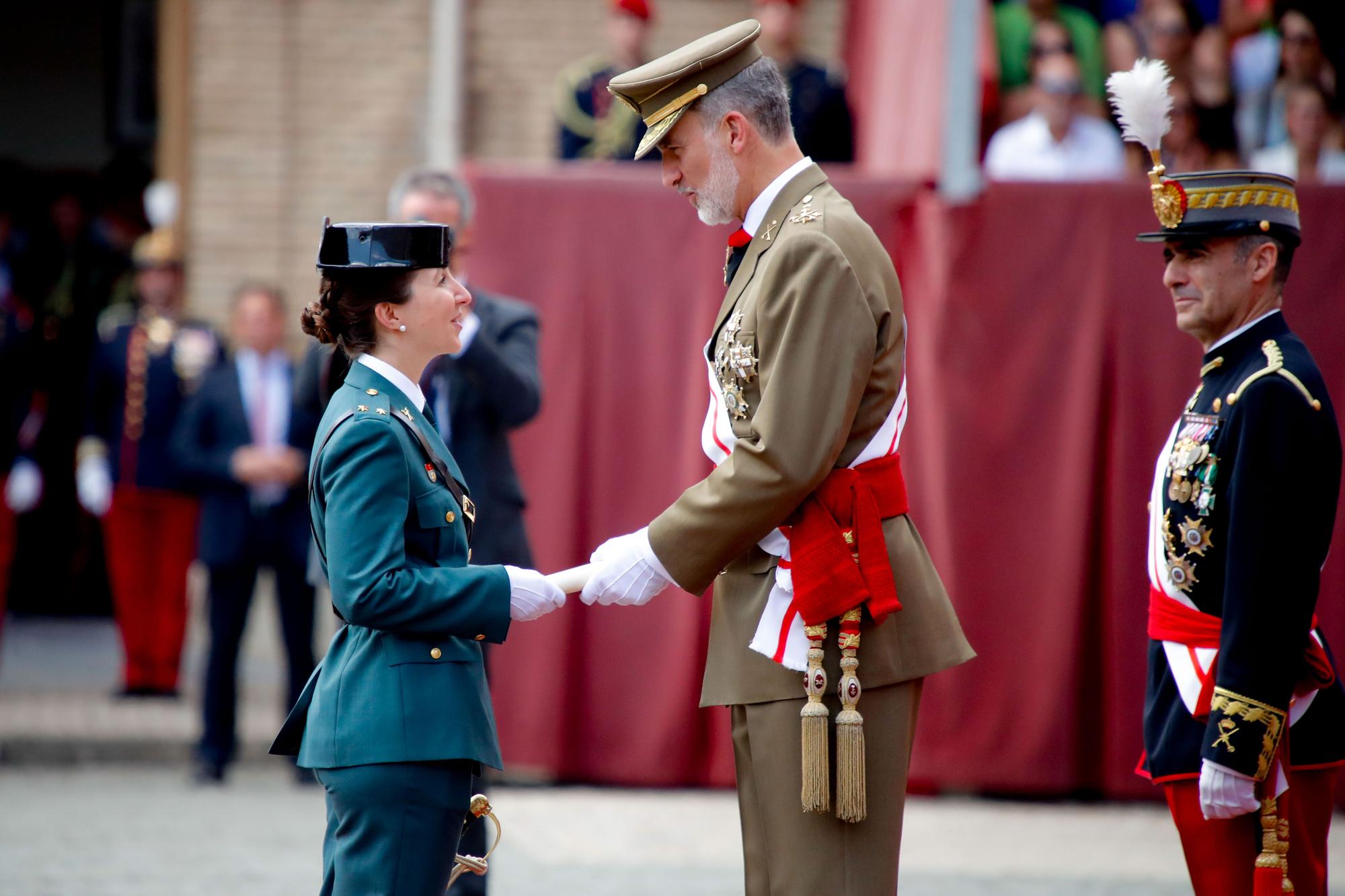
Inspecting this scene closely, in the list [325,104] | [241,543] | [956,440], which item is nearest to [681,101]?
[956,440]

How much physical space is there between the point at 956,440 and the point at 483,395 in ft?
7.63

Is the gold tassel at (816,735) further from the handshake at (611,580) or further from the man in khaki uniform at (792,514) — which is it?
the handshake at (611,580)

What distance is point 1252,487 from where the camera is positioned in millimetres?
2764

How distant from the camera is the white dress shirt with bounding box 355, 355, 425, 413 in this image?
9.12ft

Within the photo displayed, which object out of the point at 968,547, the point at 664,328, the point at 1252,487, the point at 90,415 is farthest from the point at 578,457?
the point at 1252,487

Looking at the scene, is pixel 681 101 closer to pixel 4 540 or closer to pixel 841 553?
pixel 841 553

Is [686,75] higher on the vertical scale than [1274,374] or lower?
higher

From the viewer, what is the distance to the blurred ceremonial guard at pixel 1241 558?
9.00 feet

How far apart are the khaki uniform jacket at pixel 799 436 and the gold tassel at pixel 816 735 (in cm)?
5

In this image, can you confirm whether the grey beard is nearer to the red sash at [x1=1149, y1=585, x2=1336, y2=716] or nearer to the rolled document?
the rolled document

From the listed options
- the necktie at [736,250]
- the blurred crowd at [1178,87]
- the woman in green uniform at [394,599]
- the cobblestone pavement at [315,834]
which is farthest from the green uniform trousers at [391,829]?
the blurred crowd at [1178,87]

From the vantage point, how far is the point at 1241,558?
2.75 meters

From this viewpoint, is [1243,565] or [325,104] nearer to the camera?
[1243,565]

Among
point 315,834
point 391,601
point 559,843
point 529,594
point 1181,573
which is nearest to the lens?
point 391,601
